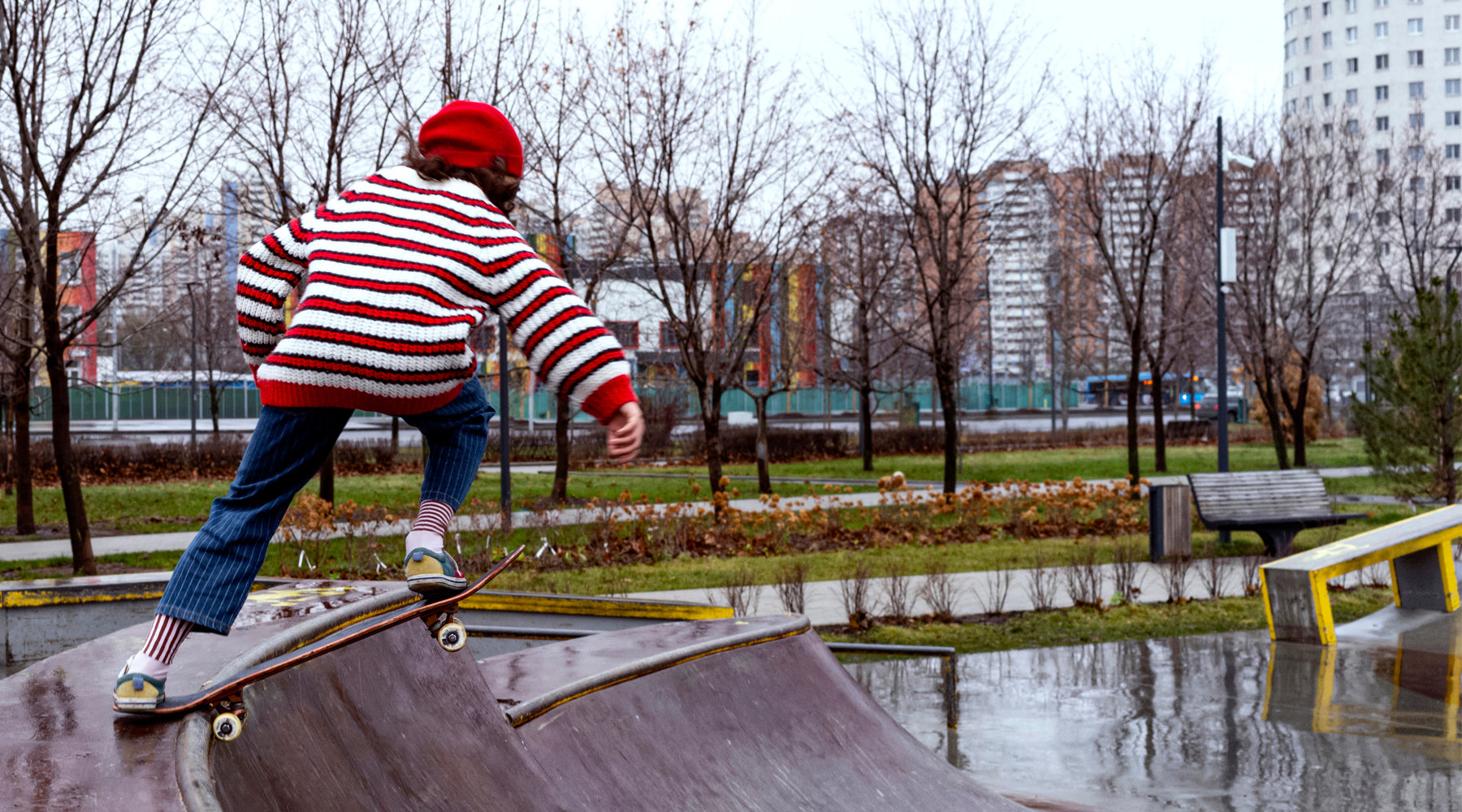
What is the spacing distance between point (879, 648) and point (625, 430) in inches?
115

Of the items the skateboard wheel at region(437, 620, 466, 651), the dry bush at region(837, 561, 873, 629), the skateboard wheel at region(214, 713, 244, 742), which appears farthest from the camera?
the dry bush at region(837, 561, 873, 629)

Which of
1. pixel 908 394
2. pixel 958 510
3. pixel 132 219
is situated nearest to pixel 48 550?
pixel 132 219

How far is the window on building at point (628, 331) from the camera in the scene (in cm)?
2275

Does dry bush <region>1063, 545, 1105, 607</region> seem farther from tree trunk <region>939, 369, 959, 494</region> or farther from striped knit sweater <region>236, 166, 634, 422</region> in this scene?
tree trunk <region>939, 369, 959, 494</region>

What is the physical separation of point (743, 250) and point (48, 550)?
900cm

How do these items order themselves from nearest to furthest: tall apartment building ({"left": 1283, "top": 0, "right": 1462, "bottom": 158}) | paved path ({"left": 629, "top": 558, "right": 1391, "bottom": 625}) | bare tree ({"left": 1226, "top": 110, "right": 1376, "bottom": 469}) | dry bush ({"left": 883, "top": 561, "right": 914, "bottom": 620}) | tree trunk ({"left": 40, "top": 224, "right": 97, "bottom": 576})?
dry bush ({"left": 883, "top": 561, "right": 914, "bottom": 620}), paved path ({"left": 629, "top": 558, "right": 1391, "bottom": 625}), tree trunk ({"left": 40, "top": 224, "right": 97, "bottom": 576}), bare tree ({"left": 1226, "top": 110, "right": 1376, "bottom": 469}), tall apartment building ({"left": 1283, "top": 0, "right": 1462, "bottom": 158})

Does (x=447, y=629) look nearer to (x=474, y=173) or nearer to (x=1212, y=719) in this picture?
(x=474, y=173)

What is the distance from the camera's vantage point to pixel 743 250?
51.3 ft

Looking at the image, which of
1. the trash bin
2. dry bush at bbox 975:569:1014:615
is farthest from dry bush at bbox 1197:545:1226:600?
dry bush at bbox 975:569:1014:615

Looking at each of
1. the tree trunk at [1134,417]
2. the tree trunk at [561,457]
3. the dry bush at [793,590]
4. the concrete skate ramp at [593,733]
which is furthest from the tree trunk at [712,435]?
the concrete skate ramp at [593,733]

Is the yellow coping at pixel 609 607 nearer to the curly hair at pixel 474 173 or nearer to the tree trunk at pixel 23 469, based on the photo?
the curly hair at pixel 474 173

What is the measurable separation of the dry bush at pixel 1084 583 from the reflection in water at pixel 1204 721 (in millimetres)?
1234

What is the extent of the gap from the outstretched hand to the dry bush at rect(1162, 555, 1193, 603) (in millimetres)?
7317

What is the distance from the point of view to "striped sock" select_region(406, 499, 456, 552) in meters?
2.93
